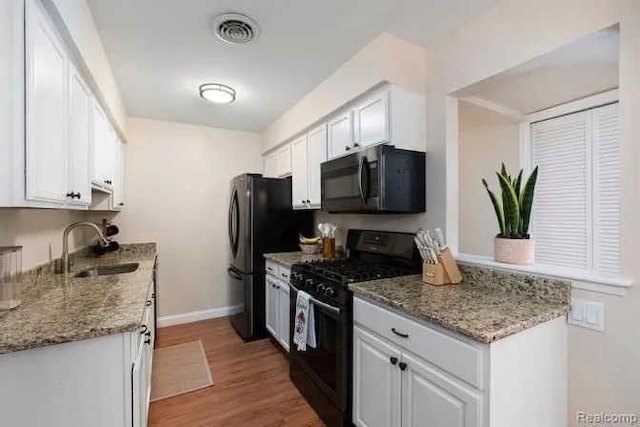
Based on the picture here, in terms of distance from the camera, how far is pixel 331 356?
6.15 feet

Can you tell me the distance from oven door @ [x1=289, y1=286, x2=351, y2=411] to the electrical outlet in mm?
1090

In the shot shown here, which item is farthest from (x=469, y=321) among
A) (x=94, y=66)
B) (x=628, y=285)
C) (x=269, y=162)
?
(x=269, y=162)

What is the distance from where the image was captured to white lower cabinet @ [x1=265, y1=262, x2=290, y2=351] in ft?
8.89

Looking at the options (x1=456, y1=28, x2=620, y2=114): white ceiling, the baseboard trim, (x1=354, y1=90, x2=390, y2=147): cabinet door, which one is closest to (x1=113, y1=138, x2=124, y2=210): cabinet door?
the baseboard trim

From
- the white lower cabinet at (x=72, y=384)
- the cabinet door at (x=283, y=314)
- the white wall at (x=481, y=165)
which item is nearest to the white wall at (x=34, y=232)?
the white lower cabinet at (x=72, y=384)

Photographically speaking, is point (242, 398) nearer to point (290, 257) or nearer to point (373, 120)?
point (290, 257)

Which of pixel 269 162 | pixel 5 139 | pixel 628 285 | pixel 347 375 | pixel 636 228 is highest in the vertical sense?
pixel 269 162

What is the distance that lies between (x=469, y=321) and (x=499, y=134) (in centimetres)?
227

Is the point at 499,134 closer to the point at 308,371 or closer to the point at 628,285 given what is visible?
the point at 628,285

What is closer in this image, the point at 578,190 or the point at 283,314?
the point at 578,190

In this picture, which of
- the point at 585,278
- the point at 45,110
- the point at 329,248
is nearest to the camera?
the point at 45,110

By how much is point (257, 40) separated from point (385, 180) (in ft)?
4.24

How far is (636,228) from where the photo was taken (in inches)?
47.6

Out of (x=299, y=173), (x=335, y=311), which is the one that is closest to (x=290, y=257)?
(x=299, y=173)
